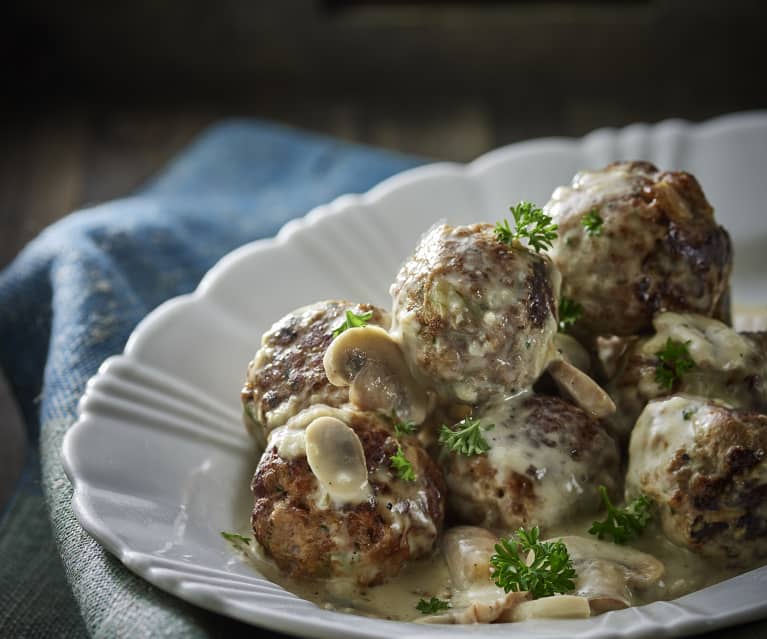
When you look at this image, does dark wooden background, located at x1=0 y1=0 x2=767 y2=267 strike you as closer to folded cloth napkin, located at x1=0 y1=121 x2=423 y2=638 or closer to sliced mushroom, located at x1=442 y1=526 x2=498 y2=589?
folded cloth napkin, located at x1=0 y1=121 x2=423 y2=638

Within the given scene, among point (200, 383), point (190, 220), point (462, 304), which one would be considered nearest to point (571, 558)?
point (462, 304)

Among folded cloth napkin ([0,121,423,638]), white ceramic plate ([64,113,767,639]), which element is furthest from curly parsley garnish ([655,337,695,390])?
folded cloth napkin ([0,121,423,638])

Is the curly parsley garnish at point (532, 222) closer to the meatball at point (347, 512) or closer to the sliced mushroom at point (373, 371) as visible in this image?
the sliced mushroom at point (373, 371)

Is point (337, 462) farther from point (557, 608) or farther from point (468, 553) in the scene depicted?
point (557, 608)

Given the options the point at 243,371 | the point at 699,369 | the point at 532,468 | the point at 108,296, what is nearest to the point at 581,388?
the point at 532,468

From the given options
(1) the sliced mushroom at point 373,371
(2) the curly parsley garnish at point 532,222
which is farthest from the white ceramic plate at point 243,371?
(2) the curly parsley garnish at point 532,222
